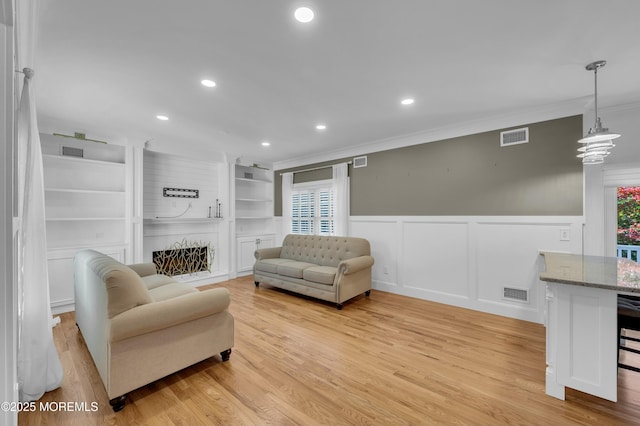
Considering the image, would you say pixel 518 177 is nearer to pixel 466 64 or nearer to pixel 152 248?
pixel 466 64

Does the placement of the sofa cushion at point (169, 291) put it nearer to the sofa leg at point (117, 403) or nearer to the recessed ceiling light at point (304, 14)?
the sofa leg at point (117, 403)

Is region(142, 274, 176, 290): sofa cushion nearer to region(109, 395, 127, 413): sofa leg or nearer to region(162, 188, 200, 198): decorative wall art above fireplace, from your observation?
region(109, 395, 127, 413): sofa leg

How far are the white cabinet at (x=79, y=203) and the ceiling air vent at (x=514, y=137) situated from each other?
5530mm

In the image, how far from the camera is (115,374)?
192cm

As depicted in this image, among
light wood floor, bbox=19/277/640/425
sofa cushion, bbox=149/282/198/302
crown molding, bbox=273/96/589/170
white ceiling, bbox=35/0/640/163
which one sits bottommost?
light wood floor, bbox=19/277/640/425

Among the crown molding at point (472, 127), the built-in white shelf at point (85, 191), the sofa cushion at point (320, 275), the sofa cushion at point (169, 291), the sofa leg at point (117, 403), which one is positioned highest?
the crown molding at point (472, 127)

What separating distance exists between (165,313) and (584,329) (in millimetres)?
3059

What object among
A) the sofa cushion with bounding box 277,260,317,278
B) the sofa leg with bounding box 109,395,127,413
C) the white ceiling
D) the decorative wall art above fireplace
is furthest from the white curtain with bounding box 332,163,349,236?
the sofa leg with bounding box 109,395,127,413

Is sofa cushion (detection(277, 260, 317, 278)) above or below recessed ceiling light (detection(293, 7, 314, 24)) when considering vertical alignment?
below

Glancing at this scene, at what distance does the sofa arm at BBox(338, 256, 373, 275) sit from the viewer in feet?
12.8

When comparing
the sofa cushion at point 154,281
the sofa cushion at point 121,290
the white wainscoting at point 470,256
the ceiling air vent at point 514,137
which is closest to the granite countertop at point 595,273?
the white wainscoting at point 470,256

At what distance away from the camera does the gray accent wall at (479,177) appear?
3285mm

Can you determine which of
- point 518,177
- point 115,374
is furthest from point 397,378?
point 518,177

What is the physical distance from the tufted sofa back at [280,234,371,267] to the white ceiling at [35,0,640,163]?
197 cm
